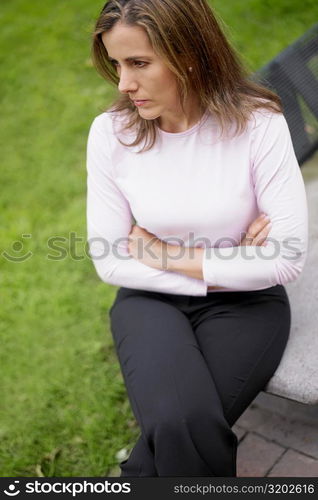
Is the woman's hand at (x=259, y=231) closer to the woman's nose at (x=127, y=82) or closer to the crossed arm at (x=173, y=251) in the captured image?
the crossed arm at (x=173, y=251)

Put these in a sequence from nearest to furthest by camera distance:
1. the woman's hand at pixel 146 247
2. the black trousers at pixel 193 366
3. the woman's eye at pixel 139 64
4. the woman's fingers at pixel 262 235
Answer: the black trousers at pixel 193 366, the woman's eye at pixel 139 64, the woman's fingers at pixel 262 235, the woman's hand at pixel 146 247

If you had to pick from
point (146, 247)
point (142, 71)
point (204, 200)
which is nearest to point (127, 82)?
point (142, 71)

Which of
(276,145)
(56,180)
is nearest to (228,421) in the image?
(276,145)

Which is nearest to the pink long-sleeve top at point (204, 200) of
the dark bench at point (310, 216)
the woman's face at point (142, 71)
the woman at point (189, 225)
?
the woman at point (189, 225)

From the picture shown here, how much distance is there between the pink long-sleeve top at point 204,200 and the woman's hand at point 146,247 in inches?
0.9

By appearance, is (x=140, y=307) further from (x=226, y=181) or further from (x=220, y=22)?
(x=220, y=22)

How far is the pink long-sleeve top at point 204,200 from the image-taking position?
86.6 inches

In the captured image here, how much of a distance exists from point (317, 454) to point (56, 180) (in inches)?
121

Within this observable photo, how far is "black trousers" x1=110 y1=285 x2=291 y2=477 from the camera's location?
202 centimetres

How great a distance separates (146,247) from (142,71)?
0.67 m

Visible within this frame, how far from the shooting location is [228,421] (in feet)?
7.18

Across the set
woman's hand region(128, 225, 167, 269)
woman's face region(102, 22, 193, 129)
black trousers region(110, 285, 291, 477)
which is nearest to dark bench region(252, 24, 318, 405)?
black trousers region(110, 285, 291, 477)

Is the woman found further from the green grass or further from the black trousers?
the green grass

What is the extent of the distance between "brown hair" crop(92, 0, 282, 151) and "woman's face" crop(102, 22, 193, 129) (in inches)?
1.1
